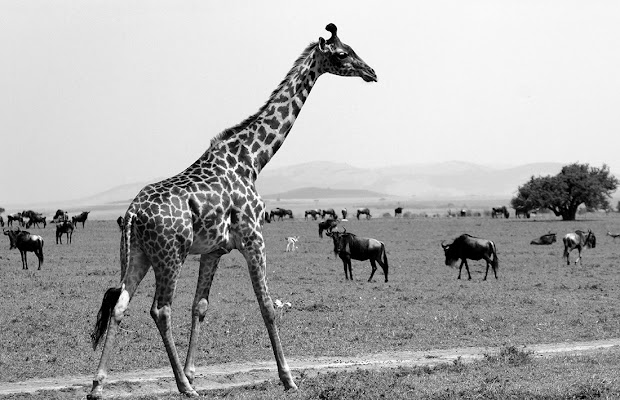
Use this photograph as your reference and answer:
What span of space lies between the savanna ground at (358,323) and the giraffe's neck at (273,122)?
8.75ft

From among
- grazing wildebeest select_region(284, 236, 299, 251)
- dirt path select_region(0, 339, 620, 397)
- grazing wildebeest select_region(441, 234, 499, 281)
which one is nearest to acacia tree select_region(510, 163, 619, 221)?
grazing wildebeest select_region(284, 236, 299, 251)

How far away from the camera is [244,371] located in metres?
11.2

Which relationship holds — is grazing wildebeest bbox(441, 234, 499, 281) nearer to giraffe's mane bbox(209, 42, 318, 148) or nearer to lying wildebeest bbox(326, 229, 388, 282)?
lying wildebeest bbox(326, 229, 388, 282)

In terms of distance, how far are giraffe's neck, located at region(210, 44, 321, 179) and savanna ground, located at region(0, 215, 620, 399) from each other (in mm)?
2668

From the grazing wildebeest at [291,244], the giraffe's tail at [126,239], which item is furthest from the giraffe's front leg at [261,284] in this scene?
the grazing wildebeest at [291,244]

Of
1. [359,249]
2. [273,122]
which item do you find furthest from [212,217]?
[359,249]

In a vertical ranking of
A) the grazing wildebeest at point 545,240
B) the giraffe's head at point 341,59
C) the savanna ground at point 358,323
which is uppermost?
the giraffe's head at point 341,59

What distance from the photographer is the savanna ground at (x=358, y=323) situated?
10078 millimetres

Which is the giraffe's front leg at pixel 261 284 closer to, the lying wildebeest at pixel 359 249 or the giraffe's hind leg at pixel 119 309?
the giraffe's hind leg at pixel 119 309

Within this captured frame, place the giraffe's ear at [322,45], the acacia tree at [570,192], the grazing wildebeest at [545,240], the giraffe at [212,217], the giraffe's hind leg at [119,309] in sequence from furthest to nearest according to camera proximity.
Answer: the acacia tree at [570,192]
the grazing wildebeest at [545,240]
the giraffe's ear at [322,45]
the giraffe at [212,217]
the giraffe's hind leg at [119,309]

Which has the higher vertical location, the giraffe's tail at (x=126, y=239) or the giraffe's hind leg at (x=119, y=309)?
the giraffe's tail at (x=126, y=239)

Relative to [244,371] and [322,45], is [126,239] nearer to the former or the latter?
[244,371]

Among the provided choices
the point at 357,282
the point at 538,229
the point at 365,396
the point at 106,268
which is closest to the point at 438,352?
the point at 365,396

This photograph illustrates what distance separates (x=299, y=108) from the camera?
10562 millimetres
